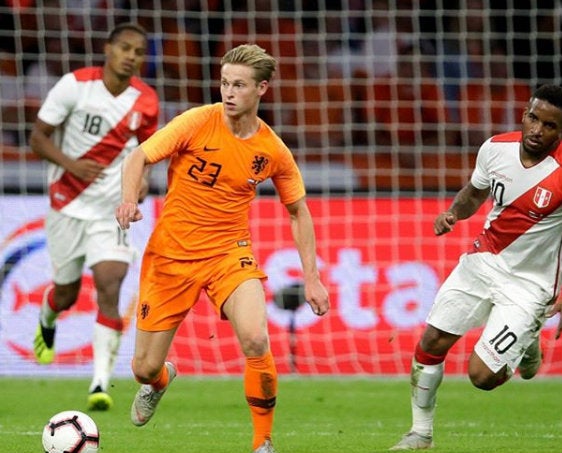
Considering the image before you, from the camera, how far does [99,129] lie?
32.4 feet

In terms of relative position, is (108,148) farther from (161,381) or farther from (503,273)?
(503,273)

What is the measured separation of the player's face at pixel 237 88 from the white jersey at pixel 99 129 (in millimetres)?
2956

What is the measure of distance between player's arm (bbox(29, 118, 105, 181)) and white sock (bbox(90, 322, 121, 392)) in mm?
1094

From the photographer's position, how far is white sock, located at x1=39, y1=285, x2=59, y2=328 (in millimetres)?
10258

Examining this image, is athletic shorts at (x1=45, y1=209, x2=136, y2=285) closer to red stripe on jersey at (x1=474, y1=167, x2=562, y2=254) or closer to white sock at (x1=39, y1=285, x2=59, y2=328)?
white sock at (x1=39, y1=285, x2=59, y2=328)

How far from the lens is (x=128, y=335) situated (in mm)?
12117

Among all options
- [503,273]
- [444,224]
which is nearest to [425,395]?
[503,273]

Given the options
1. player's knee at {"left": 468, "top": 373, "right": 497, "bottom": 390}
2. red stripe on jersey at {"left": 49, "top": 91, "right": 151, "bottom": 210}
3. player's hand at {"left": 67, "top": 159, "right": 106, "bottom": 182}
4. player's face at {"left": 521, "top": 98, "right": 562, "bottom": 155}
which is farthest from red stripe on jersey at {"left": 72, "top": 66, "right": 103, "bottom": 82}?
player's knee at {"left": 468, "top": 373, "right": 497, "bottom": 390}

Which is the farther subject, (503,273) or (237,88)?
(503,273)

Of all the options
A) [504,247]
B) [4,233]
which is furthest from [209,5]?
[504,247]

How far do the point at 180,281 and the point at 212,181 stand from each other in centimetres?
57

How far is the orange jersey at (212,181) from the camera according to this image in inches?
280

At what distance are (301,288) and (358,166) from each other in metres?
3.01

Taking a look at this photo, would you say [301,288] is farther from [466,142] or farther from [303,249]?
[303,249]
